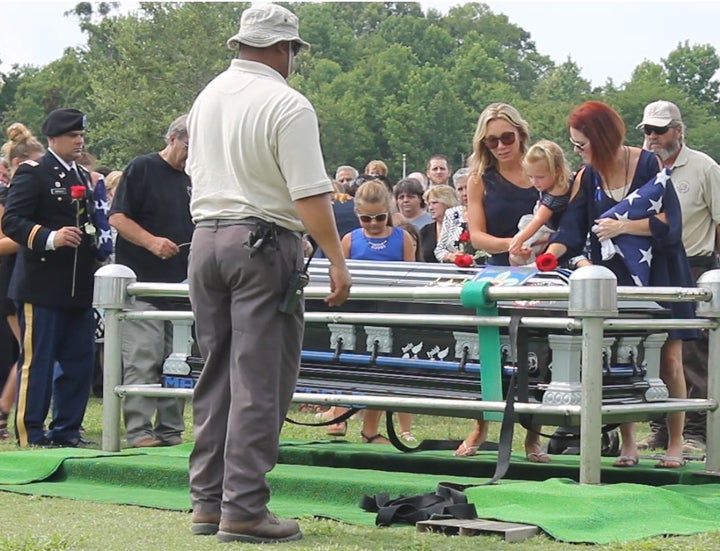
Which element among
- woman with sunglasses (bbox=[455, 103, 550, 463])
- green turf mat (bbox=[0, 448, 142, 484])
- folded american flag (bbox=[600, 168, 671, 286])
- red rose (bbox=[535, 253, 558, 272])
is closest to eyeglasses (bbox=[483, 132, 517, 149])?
woman with sunglasses (bbox=[455, 103, 550, 463])

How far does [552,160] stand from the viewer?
8.45 metres

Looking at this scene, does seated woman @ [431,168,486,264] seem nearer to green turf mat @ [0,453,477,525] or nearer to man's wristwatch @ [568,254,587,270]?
man's wristwatch @ [568,254,587,270]

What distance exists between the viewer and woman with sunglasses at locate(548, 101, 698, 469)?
27.4 feet

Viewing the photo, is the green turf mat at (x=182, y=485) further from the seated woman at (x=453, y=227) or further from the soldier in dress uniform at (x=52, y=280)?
the seated woman at (x=453, y=227)

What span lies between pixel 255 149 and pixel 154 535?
1.64m

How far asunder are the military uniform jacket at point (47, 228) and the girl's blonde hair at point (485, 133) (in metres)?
2.92

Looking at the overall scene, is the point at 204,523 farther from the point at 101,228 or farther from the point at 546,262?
the point at 101,228

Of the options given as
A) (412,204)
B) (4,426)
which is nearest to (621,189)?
(4,426)

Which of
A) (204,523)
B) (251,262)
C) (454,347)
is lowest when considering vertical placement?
(204,523)

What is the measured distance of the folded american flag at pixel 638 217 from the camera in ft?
27.2

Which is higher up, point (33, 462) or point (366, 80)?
point (366, 80)

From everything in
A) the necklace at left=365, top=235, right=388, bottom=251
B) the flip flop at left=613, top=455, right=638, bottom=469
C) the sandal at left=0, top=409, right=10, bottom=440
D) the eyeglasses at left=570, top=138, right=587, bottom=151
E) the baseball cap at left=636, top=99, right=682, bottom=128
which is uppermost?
the baseball cap at left=636, top=99, right=682, bottom=128

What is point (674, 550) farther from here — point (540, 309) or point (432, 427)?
point (432, 427)

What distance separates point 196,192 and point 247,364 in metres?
0.80
